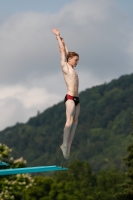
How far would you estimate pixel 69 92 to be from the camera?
15539mm

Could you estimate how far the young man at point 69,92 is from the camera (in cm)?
1545

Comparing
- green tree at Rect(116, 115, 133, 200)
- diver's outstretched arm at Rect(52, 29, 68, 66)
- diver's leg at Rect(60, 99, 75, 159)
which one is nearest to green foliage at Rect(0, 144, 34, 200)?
A: green tree at Rect(116, 115, 133, 200)

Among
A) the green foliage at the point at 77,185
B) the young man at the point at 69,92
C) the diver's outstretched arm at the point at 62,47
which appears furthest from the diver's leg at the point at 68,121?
the green foliage at the point at 77,185

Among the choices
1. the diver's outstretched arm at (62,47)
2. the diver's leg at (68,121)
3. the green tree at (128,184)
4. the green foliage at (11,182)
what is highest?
the green foliage at (11,182)

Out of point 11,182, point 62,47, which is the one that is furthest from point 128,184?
point 62,47

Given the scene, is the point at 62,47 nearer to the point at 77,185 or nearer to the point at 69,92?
the point at 69,92

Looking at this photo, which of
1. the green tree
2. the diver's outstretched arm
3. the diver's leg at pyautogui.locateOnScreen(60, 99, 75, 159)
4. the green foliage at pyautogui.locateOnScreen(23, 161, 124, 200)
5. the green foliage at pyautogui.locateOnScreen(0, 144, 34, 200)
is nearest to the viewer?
the diver's leg at pyautogui.locateOnScreen(60, 99, 75, 159)

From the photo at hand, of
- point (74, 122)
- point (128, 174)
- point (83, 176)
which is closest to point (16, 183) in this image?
point (128, 174)

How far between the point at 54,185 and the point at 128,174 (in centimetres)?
3375

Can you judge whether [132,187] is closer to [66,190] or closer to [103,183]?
[66,190]

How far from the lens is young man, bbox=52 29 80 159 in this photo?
15.5m

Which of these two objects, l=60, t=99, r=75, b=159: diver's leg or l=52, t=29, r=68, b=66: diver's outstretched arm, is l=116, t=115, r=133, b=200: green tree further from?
l=52, t=29, r=68, b=66: diver's outstretched arm

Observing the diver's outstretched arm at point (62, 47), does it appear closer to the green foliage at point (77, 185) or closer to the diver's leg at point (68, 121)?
the diver's leg at point (68, 121)

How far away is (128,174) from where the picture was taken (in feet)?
195
